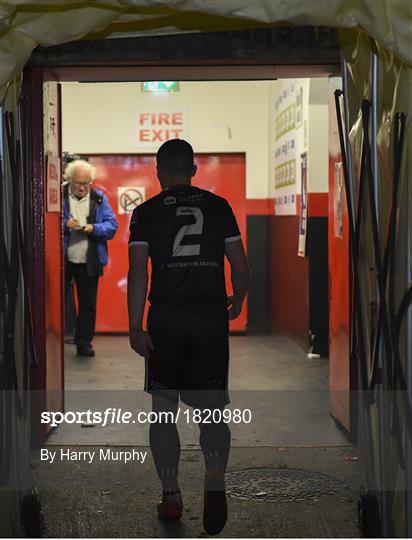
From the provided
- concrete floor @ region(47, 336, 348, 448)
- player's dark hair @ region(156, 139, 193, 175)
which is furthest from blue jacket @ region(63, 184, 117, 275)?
player's dark hair @ region(156, 139, 193, 175)

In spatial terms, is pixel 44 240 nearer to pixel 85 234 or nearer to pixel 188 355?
pixel 188 355

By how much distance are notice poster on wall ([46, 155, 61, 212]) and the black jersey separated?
67.0 inches

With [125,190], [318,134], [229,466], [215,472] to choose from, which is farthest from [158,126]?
[215,472]

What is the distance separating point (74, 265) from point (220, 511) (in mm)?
5252

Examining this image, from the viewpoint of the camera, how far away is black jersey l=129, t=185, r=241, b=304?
166 inches

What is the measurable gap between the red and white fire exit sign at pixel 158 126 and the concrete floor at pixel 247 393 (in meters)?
2.41

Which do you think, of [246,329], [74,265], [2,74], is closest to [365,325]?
[2,74]

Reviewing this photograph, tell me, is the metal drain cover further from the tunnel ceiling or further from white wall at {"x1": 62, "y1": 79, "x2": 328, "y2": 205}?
white wall at {"x1": 62, "y1": 79, "x2": 328, "y2": 205}

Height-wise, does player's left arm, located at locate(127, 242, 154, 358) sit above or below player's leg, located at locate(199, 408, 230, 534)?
above

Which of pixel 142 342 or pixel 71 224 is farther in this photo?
pixel 71 224

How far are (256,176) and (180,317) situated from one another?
676cm

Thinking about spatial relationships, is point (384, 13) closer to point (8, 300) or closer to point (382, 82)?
point (382, 82)

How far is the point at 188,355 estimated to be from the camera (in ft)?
14.0

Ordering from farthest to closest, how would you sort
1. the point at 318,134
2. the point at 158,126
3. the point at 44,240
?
the point at 158,126 → the point at 318,134 → the point at 44,240
